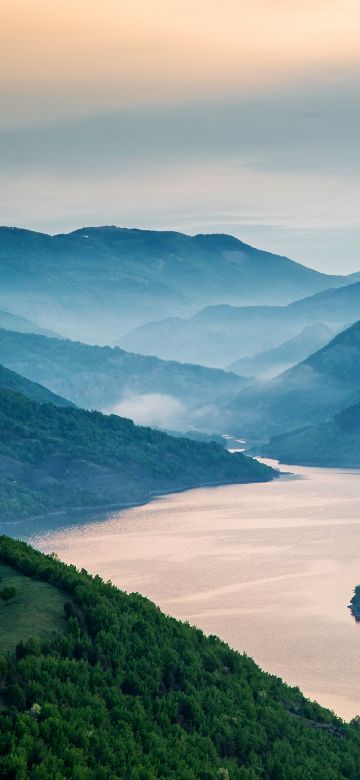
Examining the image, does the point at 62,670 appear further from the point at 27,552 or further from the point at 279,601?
the point at 279,601

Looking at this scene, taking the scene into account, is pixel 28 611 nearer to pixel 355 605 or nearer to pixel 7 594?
pixel 7 594

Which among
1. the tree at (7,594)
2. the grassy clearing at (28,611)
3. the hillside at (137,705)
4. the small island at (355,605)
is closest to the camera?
the hillside at (137,705)

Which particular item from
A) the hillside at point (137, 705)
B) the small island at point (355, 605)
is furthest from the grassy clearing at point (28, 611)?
the small island at point (355, 605)

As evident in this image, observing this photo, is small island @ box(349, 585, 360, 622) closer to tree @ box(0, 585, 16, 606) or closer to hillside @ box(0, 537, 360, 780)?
hillside @ box(0, 537, 360, 780)

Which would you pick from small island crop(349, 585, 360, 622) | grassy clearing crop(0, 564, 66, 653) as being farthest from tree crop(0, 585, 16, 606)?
small island crop(349, 585, 360, 622)

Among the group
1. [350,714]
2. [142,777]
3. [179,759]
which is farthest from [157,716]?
[350,714]

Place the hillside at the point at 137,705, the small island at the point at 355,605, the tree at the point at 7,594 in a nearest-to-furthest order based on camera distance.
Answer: the hillside at the point at 137,705 < the tree at the point at 7,594 < the small island at the point at 355,605

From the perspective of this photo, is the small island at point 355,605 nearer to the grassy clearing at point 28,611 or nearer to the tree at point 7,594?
the grassy clearing at point 28,611
